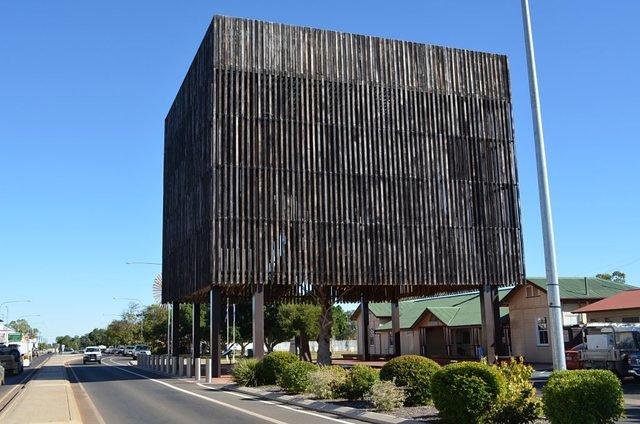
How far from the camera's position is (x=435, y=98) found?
43312 millimetres

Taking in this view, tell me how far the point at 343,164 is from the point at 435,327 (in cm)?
2644

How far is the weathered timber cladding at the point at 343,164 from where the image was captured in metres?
38.3

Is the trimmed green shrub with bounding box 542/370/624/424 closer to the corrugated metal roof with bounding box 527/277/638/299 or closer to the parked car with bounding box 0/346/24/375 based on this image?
the corrugated metal roof with bounding box 527/277/638/299

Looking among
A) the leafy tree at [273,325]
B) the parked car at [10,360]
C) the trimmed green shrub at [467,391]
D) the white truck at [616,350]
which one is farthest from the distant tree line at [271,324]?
the trimmed green shrub at [467,391]

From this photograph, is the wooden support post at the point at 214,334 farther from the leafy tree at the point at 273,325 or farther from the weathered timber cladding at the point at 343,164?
the leafy tree at the point at 273,325

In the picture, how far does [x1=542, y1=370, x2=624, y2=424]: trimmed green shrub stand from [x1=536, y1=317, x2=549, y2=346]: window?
35141 millimetres

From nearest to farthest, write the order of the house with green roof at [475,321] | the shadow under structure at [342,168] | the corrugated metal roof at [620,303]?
1. the shadow under structure at [342,168]
2. the corrugated metal roof at [620,303]
3. the house with green roof at [475,321]

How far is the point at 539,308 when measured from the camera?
156 feet

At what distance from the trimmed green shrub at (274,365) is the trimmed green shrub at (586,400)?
16895 mm

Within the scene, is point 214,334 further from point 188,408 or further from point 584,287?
point 584,287

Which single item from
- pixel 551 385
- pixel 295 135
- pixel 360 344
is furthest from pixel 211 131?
pixel 360 344

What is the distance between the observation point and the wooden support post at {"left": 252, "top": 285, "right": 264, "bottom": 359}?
36.9 m

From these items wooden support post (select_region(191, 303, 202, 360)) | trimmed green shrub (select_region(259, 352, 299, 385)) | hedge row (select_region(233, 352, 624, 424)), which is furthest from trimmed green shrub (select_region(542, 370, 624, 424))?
wooden support post (select_region(191, 303, 202, 360))

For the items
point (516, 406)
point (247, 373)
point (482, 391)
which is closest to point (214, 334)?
point (247, 373)
